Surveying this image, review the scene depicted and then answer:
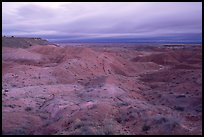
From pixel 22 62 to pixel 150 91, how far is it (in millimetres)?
14276

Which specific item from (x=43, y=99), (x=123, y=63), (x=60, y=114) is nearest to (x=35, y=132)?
(x=60, y=114)

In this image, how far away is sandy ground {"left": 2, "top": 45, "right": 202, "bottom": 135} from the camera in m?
11.5

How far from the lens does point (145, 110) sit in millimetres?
13336

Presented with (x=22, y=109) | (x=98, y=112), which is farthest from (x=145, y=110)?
(x=22, y=109)

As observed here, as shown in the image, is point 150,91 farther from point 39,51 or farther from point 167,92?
point 39,51

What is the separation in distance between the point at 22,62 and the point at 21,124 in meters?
19.2

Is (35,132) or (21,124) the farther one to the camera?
(21,124)

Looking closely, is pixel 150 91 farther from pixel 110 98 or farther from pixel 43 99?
pixel 43 99

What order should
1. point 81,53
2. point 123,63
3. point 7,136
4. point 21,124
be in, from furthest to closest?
point 123,63 → point 81,53 → point 21,124 → point 7,136

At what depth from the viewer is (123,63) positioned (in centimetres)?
3619

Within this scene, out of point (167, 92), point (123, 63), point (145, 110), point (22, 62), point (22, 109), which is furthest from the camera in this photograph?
point (123, 63)

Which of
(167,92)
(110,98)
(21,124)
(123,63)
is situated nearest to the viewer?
(21,124)

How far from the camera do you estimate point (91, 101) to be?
15.5 metres

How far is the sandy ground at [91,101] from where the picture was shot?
11.5 meters
